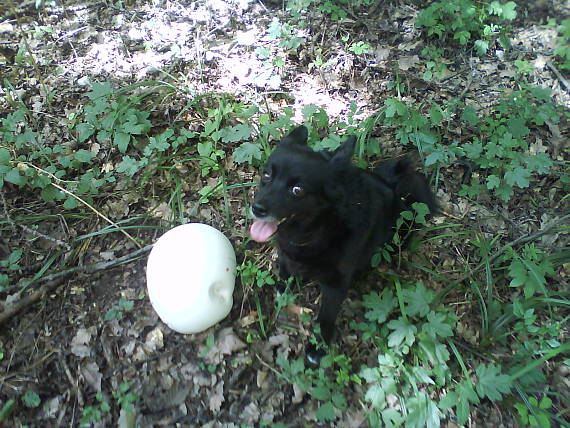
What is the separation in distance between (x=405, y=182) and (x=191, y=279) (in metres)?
1.50

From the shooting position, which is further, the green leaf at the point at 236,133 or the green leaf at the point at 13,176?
the green leaf at the point at 236,133

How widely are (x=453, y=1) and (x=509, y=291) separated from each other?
8.66 feet

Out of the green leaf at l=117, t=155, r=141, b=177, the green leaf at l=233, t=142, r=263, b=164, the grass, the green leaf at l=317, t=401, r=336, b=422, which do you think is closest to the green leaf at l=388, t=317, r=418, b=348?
the grass

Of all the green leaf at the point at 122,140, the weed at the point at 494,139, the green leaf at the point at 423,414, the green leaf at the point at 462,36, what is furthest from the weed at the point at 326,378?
the green leaf at the point at 462,36

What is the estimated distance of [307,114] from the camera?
295 cm

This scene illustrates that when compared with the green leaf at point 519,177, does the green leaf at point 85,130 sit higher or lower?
lower

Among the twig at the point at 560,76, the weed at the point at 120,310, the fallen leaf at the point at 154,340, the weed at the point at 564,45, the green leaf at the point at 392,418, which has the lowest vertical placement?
the fallen leaf at the point at 154,340

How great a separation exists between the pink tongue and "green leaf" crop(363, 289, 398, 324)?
0.79m

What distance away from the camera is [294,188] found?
1945 millimetres

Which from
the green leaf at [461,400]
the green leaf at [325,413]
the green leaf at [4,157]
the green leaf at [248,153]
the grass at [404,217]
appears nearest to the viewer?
the green leaf at [461,400]

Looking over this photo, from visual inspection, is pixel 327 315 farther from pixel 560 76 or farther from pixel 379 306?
pixel 560 76

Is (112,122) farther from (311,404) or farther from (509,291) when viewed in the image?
(509,291)

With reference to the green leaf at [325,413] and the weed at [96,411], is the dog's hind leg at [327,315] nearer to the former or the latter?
the green leaf at [325,413]

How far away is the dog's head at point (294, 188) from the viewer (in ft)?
6.35
